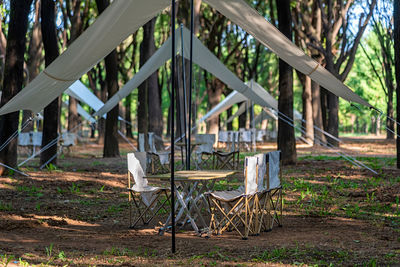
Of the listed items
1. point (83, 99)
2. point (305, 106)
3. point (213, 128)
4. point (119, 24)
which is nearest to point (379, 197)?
point (119, 24)

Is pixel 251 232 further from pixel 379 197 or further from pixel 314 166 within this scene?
pixel 314 166

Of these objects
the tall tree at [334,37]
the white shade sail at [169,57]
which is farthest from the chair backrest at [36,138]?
the tall tree at [334,37]

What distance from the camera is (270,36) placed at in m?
6.49

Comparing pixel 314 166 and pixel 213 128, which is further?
pixel 213 128

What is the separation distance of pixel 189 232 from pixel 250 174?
3.20ft

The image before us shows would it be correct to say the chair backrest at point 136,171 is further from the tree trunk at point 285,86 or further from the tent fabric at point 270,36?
the tree trunk at point 285,86

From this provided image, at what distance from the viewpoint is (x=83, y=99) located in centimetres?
1499

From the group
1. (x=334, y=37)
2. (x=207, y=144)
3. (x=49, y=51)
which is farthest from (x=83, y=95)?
(x=334, y=37)

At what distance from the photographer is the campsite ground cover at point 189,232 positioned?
4.40 metres

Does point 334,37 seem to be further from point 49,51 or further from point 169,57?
point 49,51

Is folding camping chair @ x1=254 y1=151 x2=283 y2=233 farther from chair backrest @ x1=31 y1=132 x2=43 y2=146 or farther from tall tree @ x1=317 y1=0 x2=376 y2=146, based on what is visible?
chair backrest @ x1=31 y1=132 x2=43 y2=146

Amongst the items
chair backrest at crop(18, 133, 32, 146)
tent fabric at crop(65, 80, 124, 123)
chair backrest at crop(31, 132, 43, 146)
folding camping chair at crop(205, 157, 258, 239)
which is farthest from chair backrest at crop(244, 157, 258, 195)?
chair backrest at crop(18, 133, 32, 146)

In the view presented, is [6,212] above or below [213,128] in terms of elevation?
below

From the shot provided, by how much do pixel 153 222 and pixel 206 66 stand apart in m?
5.95
